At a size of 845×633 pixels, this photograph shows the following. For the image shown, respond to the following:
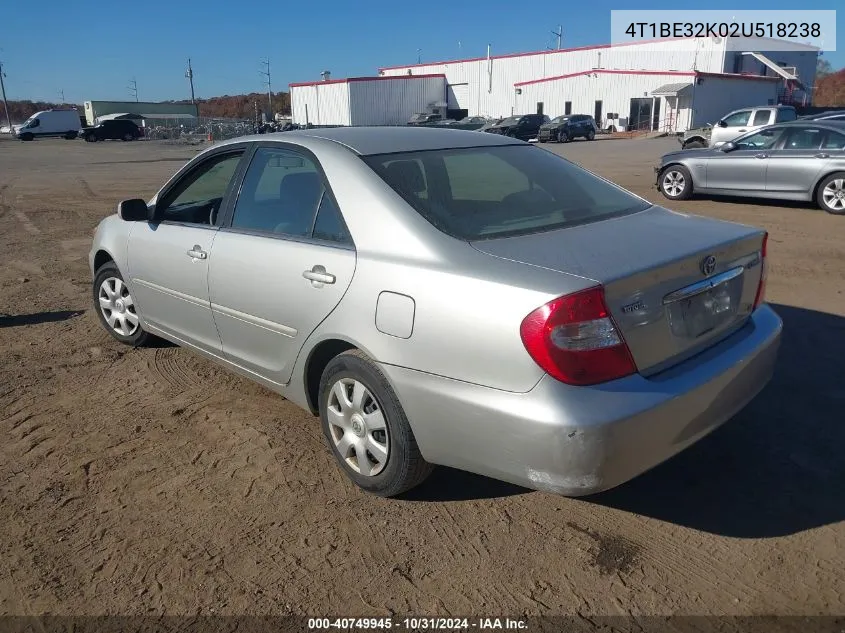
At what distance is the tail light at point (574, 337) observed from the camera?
2.50 metres

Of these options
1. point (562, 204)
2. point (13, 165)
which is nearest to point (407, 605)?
point (562, 204)

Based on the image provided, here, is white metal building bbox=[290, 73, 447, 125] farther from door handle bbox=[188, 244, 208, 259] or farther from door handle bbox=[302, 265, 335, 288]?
door handle bbox=[302, 265, 335, 288]

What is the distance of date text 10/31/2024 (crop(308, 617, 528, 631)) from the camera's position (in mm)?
2504

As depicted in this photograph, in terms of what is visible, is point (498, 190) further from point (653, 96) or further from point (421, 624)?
point (653, 96)

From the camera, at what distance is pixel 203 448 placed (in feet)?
12.6

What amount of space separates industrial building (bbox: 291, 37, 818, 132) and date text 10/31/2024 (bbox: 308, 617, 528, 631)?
165ft

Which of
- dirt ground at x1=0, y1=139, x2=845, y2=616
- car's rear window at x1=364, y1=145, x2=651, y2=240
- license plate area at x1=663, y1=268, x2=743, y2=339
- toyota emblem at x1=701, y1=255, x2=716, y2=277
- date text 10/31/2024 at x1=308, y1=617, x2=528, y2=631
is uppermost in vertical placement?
car's rear window at x1=364, y1=145, x2=651, y2=240

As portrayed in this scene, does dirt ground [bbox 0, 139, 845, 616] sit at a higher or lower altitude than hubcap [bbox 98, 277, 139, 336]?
lower

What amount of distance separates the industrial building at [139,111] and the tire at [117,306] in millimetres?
63304

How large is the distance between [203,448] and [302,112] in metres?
64.8

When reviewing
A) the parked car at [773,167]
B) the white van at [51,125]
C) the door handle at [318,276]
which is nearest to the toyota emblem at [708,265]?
the door handle at [318,276]

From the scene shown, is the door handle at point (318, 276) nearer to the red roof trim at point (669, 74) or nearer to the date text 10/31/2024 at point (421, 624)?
the date text 10/31/2024 at point (421, 624)

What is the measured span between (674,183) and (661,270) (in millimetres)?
10952

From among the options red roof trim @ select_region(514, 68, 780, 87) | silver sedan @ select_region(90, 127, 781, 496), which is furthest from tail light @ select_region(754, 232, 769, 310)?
red roof trim @ select_region(514, 68, 780, 87)
